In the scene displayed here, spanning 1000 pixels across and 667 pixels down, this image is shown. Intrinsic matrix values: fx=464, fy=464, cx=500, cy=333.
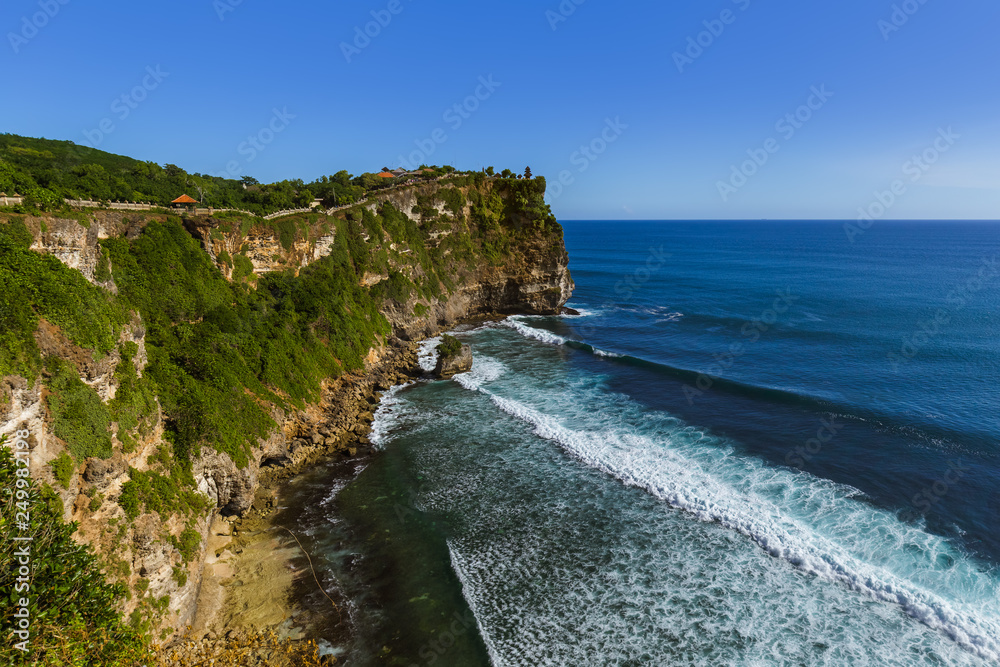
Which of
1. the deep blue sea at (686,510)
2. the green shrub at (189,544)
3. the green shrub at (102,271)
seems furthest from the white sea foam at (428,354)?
the green shrub at (102,271)

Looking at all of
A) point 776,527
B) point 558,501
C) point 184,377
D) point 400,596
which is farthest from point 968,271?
point 184,377

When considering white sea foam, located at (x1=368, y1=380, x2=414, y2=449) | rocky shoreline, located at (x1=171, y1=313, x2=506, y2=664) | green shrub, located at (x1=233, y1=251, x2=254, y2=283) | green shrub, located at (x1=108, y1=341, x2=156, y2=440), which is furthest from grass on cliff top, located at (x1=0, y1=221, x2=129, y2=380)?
white sea foam, located at (x1=368, y1=380, x2=414, y2=449)

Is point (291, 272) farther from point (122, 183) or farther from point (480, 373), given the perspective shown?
point (480, 373)

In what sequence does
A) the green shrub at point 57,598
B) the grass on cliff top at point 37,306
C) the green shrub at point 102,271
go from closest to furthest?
the green shrub at point 57,598 < the grass on cliff top at point 37,306 < the green shrub at point 102,271

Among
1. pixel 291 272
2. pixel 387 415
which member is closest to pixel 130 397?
pixel 387 415

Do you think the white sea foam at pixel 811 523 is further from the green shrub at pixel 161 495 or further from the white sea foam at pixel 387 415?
the green shrub at pixel 161 495

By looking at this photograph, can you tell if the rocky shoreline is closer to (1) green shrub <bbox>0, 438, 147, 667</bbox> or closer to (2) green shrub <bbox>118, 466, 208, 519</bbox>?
(2) green shrub <bbox>118, 466, 208, 519</bbox>

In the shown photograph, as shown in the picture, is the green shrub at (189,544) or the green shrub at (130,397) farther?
the green shrub at (189,544)
